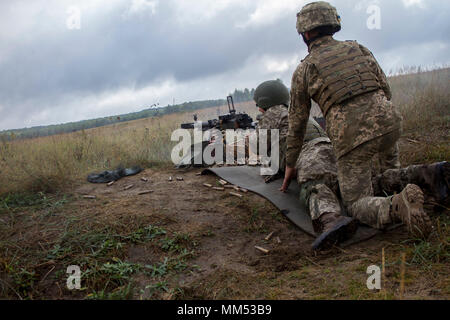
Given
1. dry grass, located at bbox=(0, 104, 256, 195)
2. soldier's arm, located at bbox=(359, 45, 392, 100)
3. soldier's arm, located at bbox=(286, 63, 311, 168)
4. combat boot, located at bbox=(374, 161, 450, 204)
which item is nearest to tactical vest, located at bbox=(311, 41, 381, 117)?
soldier's arm, located at bbox=(359, 45, 392, 100)

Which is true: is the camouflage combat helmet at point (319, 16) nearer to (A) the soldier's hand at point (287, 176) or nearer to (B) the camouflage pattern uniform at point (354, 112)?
(B) the camouflage pattern uniform at point (354, 112)

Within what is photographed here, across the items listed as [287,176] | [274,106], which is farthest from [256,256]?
[274,106]

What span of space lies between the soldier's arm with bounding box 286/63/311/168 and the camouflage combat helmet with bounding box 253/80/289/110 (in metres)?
1.40

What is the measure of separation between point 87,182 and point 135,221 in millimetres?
2769

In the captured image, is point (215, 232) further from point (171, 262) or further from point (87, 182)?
point (87, 182)

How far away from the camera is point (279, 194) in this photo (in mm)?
4344

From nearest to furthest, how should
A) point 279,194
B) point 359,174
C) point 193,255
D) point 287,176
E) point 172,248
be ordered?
1. point 193,255
2. point 172,248
3. point 359,174
4. point 287,176
5. point 279,194

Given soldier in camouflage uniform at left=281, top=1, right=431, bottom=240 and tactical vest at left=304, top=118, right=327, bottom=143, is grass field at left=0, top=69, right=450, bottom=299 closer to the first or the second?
soldier in camouflage uniform at left=281, top=1, right=431, bottom=240

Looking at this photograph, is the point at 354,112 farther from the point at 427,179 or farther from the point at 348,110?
the point at 427,179

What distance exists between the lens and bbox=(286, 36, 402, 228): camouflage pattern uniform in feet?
10.4

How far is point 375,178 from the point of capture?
3734mm

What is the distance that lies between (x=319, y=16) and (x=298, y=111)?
1030mm
